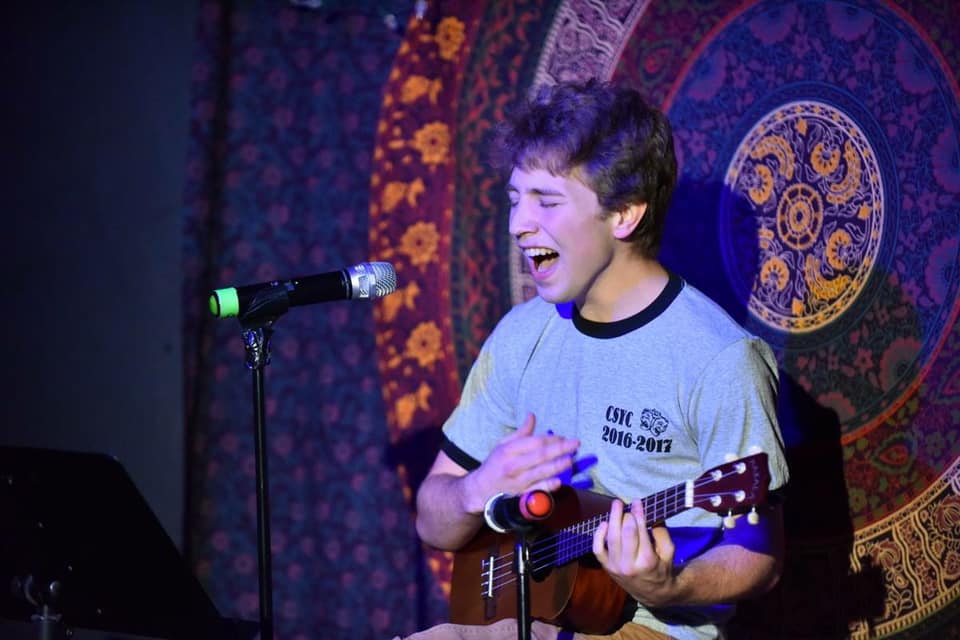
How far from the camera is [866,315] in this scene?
8.77ft

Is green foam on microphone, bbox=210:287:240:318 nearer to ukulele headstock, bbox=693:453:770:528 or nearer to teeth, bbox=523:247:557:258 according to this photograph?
teeth, bbox=523:247:557:258

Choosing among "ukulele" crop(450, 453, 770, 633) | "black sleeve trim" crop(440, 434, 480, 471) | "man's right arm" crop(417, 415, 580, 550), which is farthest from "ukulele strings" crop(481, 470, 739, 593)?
"black sleeve trim" crop(440, 434, 480, 471)

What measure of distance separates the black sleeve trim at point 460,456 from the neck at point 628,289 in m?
0.48

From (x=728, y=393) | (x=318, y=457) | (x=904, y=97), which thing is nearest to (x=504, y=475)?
(x=728, y=393)

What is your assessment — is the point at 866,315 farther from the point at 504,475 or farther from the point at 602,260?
the point at 504,475

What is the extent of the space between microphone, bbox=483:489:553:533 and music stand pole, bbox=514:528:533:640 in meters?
0.02

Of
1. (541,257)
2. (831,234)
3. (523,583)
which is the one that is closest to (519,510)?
(523,583)

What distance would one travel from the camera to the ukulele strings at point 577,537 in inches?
82.7

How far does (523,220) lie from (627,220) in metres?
0.23

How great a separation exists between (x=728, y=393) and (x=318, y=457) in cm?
182

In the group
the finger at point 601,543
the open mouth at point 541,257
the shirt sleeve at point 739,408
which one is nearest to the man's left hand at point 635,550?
the finger at point 601,543

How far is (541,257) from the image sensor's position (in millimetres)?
2564

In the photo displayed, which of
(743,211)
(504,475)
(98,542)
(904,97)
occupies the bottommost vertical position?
(98,542)

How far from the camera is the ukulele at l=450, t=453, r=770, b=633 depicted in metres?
2.01
